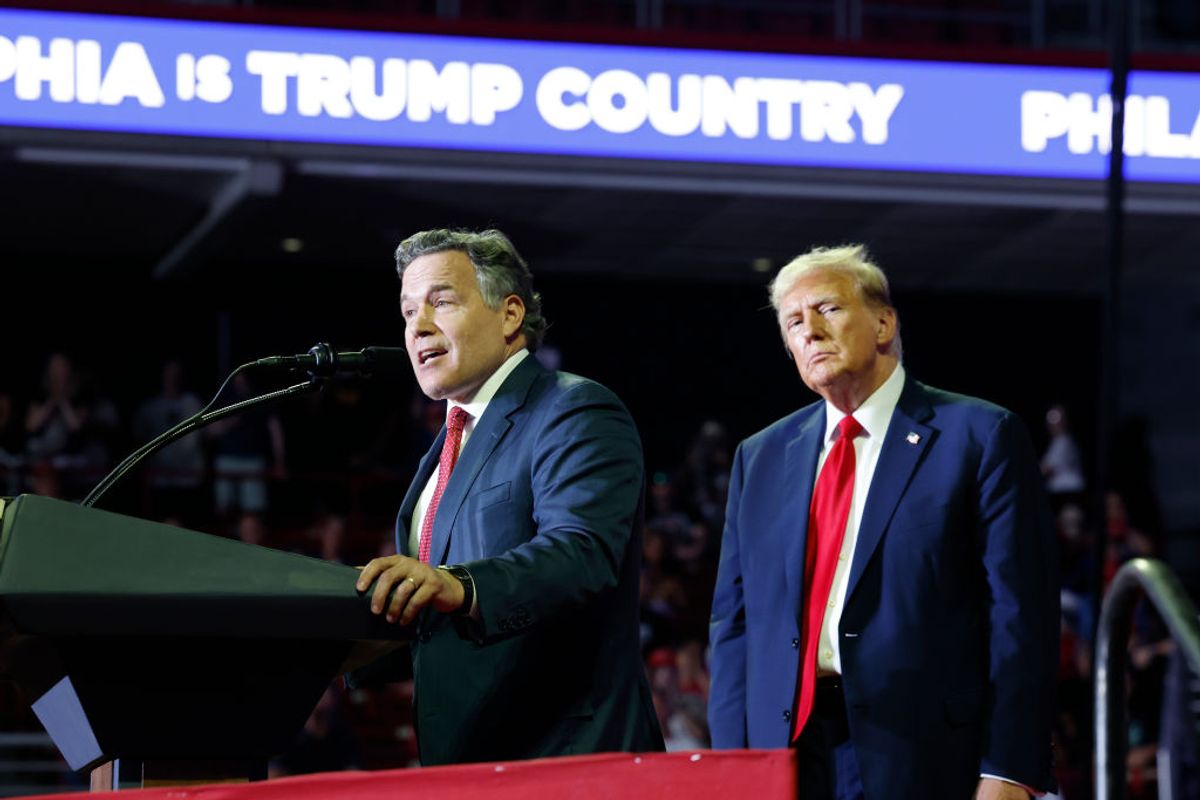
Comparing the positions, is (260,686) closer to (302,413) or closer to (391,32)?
(391,32)

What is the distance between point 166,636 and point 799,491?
1511mm

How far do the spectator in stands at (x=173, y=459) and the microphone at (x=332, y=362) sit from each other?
8412mm

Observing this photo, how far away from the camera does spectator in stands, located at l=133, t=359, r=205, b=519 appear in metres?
10.8

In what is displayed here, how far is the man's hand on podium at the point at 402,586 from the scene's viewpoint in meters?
1.90

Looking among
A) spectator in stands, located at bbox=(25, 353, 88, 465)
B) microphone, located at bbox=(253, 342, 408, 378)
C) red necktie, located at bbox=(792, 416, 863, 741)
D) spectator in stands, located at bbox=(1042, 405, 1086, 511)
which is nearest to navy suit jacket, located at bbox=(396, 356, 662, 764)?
microphone, located at bbox=(253, 342, 408, 378)

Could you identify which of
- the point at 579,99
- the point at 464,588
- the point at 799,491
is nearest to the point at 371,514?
the point at 579,99

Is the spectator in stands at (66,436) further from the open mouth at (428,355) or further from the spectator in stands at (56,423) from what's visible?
the open mouth at (428,355)

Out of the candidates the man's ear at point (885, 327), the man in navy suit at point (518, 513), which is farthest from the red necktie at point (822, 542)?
the man in navy suit at point (518, 513)

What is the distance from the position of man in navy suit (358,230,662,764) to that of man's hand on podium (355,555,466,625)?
8.7 inches

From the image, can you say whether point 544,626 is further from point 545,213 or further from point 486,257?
point 545,213

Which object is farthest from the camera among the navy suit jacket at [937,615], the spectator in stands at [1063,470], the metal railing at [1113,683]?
the spectator in stands at [1063,470]

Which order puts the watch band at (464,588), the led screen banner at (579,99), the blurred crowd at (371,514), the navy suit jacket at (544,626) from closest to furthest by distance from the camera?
1. the watch band at (464,588)
2. the navy suit jacket at (544,626)
3. the blurred crowd at (371,514)
4. the led screen banner at (579,99)

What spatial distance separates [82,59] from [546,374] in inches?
317

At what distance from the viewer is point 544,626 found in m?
2.48
